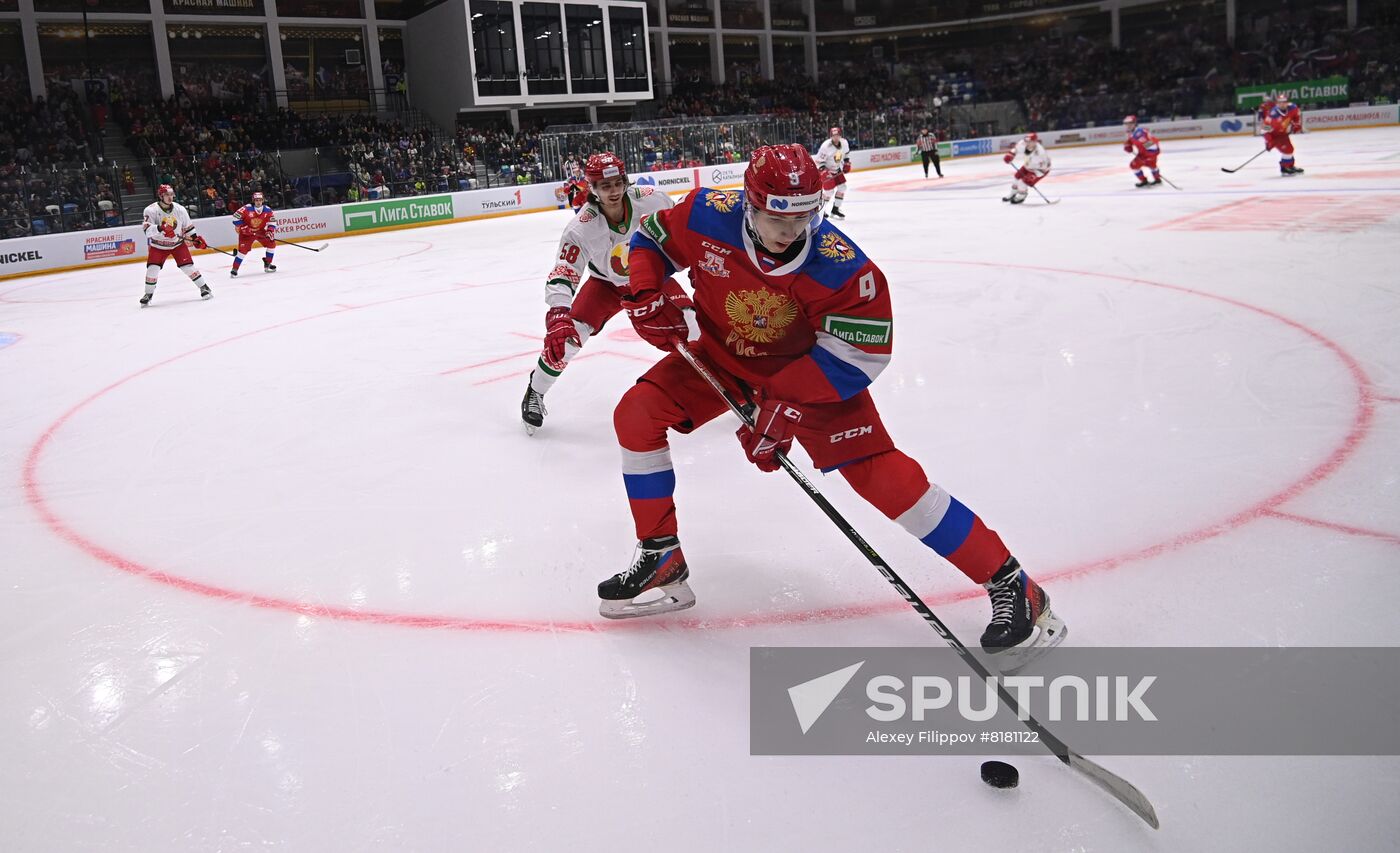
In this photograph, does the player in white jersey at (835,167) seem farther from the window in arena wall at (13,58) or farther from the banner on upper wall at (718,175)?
the window in arena wall at (13,58)

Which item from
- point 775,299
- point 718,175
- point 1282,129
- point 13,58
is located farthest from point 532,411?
point 13,58

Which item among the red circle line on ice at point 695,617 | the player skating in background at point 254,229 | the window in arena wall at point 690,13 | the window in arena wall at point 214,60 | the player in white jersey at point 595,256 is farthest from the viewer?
the window in arena wall at point 690,13

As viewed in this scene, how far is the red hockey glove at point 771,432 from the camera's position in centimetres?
259

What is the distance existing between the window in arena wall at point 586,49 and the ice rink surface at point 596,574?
24174 mm

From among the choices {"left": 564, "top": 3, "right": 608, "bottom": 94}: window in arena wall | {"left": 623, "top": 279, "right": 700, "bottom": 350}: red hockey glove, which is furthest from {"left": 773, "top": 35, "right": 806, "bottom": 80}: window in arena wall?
{"left": 623, "top": 279, "right": 700, "bottom": 350}: red hockey glove

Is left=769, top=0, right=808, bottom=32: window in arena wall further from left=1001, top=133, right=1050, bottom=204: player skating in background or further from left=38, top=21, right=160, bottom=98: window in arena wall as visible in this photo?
left=1001, top=133, right=1050, bottom=204: player skating in background

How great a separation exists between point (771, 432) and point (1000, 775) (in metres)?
1.03

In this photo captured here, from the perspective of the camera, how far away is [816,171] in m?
2.55

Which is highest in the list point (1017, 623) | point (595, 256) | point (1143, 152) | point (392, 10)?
point (392, 10)

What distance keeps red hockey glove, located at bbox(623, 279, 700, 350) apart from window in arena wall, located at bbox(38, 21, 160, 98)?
27711 millimetres

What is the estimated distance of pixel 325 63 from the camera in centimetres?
2956

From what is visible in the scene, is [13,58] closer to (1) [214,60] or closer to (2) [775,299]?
(1) [214,60]

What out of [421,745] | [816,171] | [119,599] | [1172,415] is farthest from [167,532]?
[1172,415]

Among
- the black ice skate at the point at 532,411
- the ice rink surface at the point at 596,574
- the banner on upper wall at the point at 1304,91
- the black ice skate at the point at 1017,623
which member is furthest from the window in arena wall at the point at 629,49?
the black ice skate at the point at 1017,623
